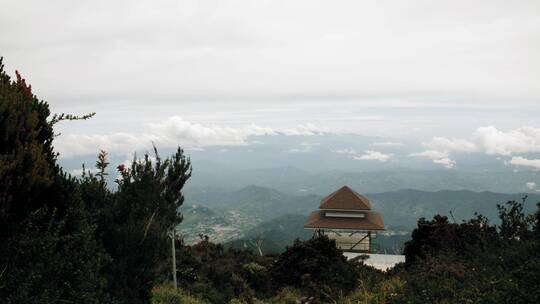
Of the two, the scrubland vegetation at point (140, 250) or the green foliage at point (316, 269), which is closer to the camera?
the scrubland vegetation at point (140, 250)

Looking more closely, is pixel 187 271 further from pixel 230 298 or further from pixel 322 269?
pixel 322 269

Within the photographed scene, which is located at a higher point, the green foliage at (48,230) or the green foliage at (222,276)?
the green foliage at (48,230)

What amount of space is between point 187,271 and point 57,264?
40.7 ft

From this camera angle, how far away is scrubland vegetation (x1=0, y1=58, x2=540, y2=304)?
5.69 metres

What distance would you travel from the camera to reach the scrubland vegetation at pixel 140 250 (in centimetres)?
569

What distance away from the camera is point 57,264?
5891mm

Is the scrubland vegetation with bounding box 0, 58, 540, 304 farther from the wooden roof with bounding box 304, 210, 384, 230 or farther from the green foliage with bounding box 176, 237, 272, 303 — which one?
the wooden roof with bounding box 304, 210, 384, 230

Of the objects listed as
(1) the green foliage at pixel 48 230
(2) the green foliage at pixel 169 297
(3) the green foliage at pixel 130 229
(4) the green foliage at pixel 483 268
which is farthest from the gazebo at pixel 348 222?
(1) the green foliage at pixel 48 230

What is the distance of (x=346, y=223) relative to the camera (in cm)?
2841

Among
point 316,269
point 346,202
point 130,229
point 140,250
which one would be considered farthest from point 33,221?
point 346,202

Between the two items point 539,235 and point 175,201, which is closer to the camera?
A: point 539,235

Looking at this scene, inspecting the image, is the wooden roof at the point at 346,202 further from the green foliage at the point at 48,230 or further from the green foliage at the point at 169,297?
the green foliage at the point at 48,230

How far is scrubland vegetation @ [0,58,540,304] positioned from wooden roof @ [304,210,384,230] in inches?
353

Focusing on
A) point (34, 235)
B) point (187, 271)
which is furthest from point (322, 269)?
point (34, 235)
